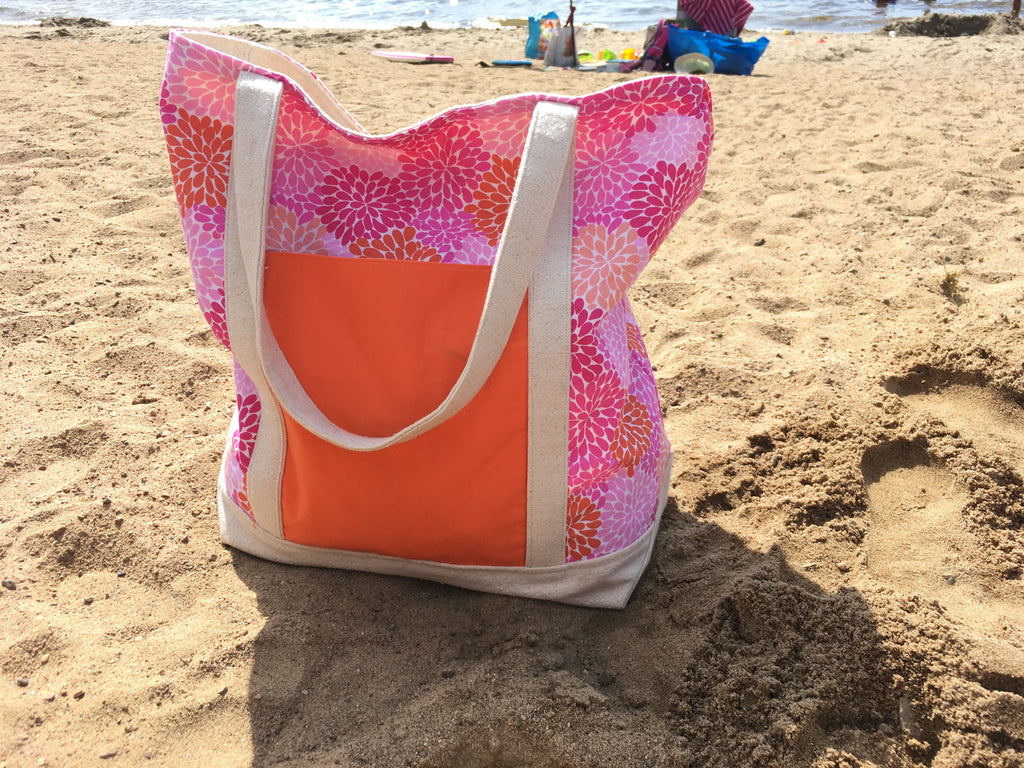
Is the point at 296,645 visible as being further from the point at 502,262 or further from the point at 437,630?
the point at 502,262

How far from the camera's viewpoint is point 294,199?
1.48 m

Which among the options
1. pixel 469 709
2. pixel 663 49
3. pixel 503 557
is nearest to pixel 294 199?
pixel 503 557

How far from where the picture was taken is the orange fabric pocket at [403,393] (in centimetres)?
141

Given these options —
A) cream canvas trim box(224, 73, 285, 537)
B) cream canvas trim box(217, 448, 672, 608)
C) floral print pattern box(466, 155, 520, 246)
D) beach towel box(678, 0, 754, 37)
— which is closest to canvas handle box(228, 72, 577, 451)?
cream canvas trim box(224, 73, 285, 537)

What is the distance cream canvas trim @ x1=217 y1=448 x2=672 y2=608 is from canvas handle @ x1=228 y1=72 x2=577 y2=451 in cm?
34

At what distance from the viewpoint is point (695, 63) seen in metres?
6.64

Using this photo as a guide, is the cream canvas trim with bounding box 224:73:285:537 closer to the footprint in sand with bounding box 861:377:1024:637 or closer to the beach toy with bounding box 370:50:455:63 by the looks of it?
the footprint in sand with bounding box 861:377:1024:637

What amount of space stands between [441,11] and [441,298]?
12014 mm

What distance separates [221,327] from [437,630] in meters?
0.71

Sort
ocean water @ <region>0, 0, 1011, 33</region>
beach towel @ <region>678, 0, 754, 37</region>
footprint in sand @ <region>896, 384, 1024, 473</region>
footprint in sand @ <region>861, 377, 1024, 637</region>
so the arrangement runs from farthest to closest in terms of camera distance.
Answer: ocean water @ <region>0, 0, 1011, 33</region> → beach towel @ <region>678, 0, 754, 37</region> → footprint in sand @ <region>896, 384, 1024, 473</region> → footprint in sand @ <region>861, 377, 1024, 637</region>

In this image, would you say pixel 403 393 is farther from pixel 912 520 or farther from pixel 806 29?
pixel 806 29

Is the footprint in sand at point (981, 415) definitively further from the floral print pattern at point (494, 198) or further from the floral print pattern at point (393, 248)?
the floral print pattern at point (393, 248)

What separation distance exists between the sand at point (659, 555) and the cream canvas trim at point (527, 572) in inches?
1.6

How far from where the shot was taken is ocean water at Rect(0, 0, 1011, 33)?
33.9 feet
